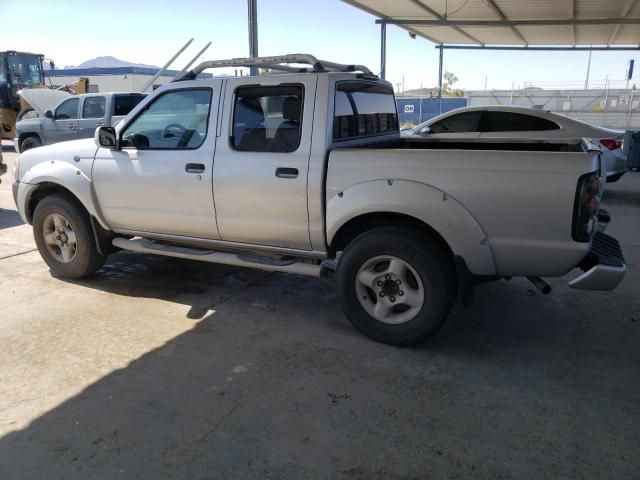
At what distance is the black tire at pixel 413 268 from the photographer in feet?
11.9

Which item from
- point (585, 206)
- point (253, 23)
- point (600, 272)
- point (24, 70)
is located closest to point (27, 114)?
point (24, 70)

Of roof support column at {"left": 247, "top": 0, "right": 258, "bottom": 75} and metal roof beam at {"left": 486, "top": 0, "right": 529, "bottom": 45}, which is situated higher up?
metal roof beam at {"left": 486, "top": 0, "right": 529, "bottom": 45}

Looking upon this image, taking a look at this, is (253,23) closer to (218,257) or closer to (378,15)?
(218,257)

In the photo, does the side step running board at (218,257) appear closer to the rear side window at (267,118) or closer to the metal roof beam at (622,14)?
the rear side window at (267,118)

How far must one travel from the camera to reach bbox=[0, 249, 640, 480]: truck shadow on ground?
8.60 feet

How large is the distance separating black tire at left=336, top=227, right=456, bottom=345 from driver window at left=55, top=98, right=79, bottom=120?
11.3 metres

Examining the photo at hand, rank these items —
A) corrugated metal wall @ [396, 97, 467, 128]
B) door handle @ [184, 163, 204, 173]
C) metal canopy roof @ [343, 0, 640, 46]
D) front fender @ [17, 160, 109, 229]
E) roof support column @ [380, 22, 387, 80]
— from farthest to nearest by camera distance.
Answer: corrugated metal wall @ [396, 97, 467, 128] < roof support column @ [380, 22, 387, 80] < metal canopy roof @ [343, 0, 640, 46] < front fender @ [17, 160, 109, 229] < door handle @ [184, 163, 204, 173]

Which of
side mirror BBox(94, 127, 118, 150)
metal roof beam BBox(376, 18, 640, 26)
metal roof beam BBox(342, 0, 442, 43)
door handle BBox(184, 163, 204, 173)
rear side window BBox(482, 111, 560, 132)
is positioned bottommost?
door handle BBox(184, 163, 204, 173)

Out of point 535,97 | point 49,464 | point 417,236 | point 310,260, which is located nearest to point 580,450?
point 417,236

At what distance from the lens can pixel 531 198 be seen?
Result: 3270 mm

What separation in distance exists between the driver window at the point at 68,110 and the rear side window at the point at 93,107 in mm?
407

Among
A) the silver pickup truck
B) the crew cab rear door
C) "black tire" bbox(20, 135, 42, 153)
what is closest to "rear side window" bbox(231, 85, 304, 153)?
the crew cab rear door

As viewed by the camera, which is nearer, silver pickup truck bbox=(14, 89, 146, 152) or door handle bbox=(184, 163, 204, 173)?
door handle bbox=(184, 163, 204, 173)

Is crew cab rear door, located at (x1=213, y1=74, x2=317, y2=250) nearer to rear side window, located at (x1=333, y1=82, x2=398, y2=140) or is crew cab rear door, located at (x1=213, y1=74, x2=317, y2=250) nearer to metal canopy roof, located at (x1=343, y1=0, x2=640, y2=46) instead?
rear side window, located at (x1=333, y1=82, x2=398, y2=140)
